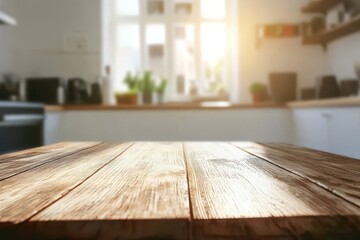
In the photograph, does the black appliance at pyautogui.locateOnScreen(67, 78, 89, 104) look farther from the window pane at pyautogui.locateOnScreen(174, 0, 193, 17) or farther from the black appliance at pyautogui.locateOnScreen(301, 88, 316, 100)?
the black appliance at pyautogui.locateOnScreen(301, 88, 316, 100)

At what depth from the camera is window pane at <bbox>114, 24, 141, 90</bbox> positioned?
14.8 ft

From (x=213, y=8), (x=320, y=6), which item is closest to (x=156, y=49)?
(x=213, y=8)

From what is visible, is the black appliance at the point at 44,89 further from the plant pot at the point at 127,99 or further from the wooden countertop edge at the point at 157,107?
the plant pot at the point at 127,99

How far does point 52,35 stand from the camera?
4.03 metres

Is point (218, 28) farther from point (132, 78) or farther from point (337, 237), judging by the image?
point (337, 237)

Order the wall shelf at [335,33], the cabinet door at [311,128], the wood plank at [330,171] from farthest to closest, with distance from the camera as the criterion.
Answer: the wall shelf at [335,33] → the cabinet door at [311,128] → the wood plank at [330,171]

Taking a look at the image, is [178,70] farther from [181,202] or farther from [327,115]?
[181,202]

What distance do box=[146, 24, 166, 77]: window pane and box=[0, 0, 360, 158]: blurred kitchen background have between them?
0.04ft

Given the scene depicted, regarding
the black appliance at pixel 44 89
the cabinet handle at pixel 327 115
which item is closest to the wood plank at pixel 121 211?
the cabinet handle at pixel 327 115

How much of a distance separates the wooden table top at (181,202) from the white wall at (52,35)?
3.25 metres

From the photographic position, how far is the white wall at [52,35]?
400 centimetres

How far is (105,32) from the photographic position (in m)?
4.22

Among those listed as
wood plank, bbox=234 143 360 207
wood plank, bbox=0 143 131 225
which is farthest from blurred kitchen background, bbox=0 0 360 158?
wood plank, bbox=0 143 131 225

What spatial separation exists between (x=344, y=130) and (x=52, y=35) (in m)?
2.78
